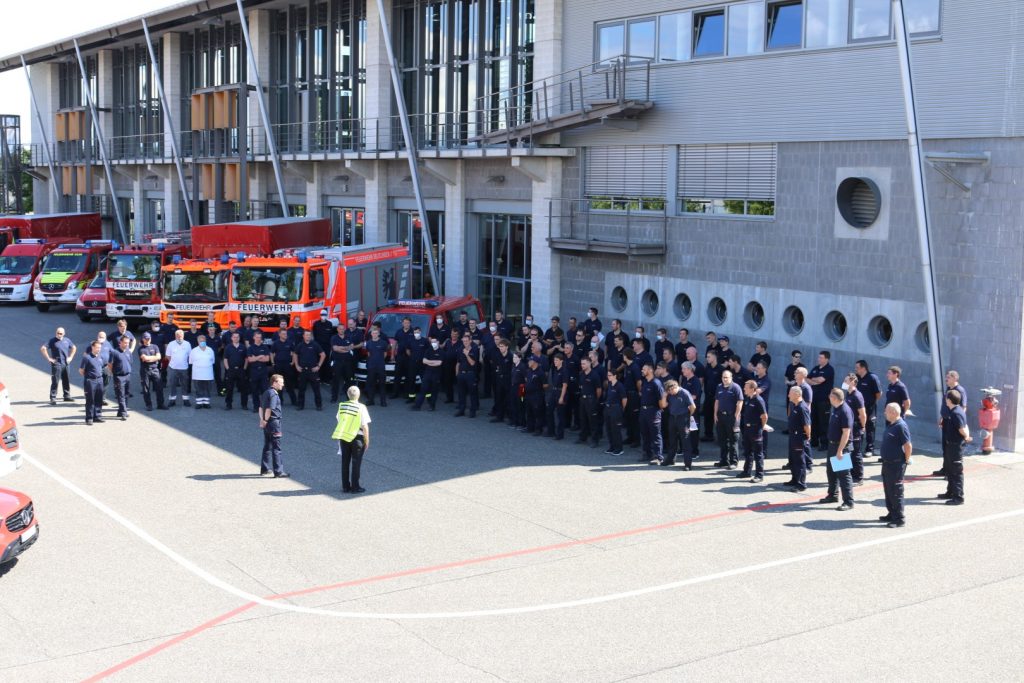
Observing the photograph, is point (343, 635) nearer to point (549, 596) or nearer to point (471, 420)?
point (549, 596)

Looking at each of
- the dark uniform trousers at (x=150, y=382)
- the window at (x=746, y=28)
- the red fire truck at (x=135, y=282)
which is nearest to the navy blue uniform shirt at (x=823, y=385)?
the window at (x=746, y=28)

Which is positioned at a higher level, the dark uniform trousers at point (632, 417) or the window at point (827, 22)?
the window at point (827, 22)

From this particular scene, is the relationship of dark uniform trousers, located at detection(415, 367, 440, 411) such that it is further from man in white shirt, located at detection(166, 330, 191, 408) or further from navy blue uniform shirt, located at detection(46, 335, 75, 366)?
navy blue uniform shirt, located at detection(46, 335, 75, 366)

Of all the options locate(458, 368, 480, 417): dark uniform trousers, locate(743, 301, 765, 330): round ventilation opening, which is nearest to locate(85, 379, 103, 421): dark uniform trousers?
locate(458, 368, 480, 417): dark uniform trousers

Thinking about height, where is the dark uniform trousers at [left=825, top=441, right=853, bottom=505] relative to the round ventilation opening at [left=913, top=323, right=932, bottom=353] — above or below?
below

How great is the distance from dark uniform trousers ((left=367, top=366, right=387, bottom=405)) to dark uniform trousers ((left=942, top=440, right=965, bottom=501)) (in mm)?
10430

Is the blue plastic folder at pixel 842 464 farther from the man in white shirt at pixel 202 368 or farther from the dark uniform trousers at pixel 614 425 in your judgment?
the man in white shirt at pixel 202 368

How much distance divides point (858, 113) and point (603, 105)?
19.4 ft

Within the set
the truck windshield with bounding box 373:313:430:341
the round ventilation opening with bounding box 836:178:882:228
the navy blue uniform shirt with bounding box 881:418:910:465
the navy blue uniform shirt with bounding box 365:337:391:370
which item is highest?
the round ventilation opening with bounding box 836:178:882:228

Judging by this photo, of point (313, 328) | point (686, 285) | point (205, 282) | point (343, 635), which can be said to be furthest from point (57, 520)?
point (686, 285)

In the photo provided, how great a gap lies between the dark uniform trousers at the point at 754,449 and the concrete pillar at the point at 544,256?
448 inches

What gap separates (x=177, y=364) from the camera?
21.0 meters

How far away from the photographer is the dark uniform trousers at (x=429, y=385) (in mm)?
21234

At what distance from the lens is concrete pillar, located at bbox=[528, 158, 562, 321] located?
27.2 metres
